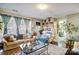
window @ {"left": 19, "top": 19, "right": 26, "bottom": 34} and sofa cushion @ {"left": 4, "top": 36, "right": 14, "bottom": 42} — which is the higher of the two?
window @ {"left": 19, "top": 19, "right": 26, "bottom": 34}

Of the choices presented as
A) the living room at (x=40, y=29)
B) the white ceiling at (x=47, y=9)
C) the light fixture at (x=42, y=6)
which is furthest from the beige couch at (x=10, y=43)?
the light fixture at (x=42, y=6)

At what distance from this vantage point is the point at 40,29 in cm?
214

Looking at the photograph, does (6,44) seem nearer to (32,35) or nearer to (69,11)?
(32,35)

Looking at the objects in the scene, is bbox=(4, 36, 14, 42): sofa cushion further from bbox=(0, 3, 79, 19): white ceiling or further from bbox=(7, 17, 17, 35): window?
bbox=(0, 3, 79, 19): white ceiling

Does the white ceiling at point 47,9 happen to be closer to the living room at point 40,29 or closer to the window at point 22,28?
the living room at point 40,29

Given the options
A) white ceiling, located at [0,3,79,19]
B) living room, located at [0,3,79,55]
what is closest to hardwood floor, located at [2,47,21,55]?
living room, located at [0,3,79,55]

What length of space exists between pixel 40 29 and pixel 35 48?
0.31 m

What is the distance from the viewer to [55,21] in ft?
7.02

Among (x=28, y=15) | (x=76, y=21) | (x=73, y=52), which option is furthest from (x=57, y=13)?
(x=73, y=52)

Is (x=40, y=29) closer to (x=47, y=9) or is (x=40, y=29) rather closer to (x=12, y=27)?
(x=47, y=9)

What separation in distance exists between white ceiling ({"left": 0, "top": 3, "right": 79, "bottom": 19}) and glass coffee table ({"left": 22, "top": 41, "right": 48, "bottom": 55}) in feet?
1.44

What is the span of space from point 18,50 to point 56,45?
23.7 inches

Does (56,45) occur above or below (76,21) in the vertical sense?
below

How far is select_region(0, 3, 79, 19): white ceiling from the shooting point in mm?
2111
